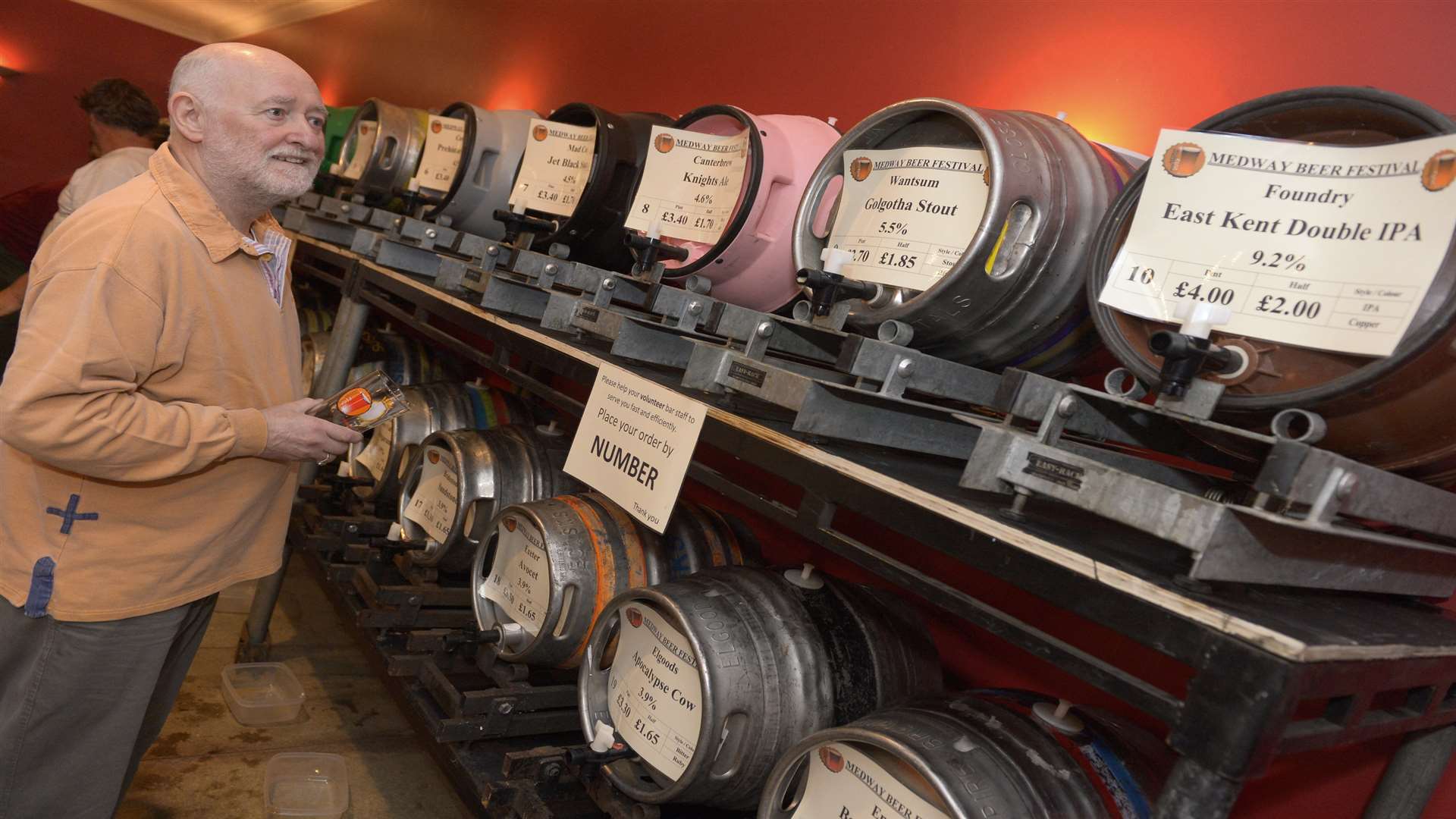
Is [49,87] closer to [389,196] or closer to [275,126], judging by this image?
[389,196]

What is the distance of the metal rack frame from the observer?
87 cm

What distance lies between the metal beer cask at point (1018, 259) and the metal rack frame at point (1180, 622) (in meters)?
0.23

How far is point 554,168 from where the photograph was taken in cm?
262

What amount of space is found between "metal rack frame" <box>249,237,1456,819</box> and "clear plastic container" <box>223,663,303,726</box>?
89.5 inches

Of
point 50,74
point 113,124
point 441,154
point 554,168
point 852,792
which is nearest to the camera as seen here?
point 852,792

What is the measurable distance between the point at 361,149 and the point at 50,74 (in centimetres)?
962

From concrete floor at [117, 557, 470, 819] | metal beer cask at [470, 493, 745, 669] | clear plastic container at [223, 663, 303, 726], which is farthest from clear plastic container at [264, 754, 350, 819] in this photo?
metal beer cask at [470, 493, 745, 669]

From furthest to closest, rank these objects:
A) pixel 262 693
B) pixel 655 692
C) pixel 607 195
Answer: pixel 262 693 < pixel 607 195 < pixel 655 692

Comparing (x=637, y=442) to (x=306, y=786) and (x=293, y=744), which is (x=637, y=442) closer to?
(x=306, y=786)

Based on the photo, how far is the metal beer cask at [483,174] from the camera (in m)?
3.15

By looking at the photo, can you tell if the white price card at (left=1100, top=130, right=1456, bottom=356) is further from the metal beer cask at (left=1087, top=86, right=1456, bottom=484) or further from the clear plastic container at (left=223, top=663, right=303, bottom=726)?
the clear plastic container at (left=223, top=663, right=303, bottom=726)

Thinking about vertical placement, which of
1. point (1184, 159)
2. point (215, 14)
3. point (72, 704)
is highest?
point (215, 14)

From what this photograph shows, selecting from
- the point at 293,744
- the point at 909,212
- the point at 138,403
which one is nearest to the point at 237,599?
the point at 293,744

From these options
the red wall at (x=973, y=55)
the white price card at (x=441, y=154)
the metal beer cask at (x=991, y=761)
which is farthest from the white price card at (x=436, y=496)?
the red wall at (x=973, y=55)
